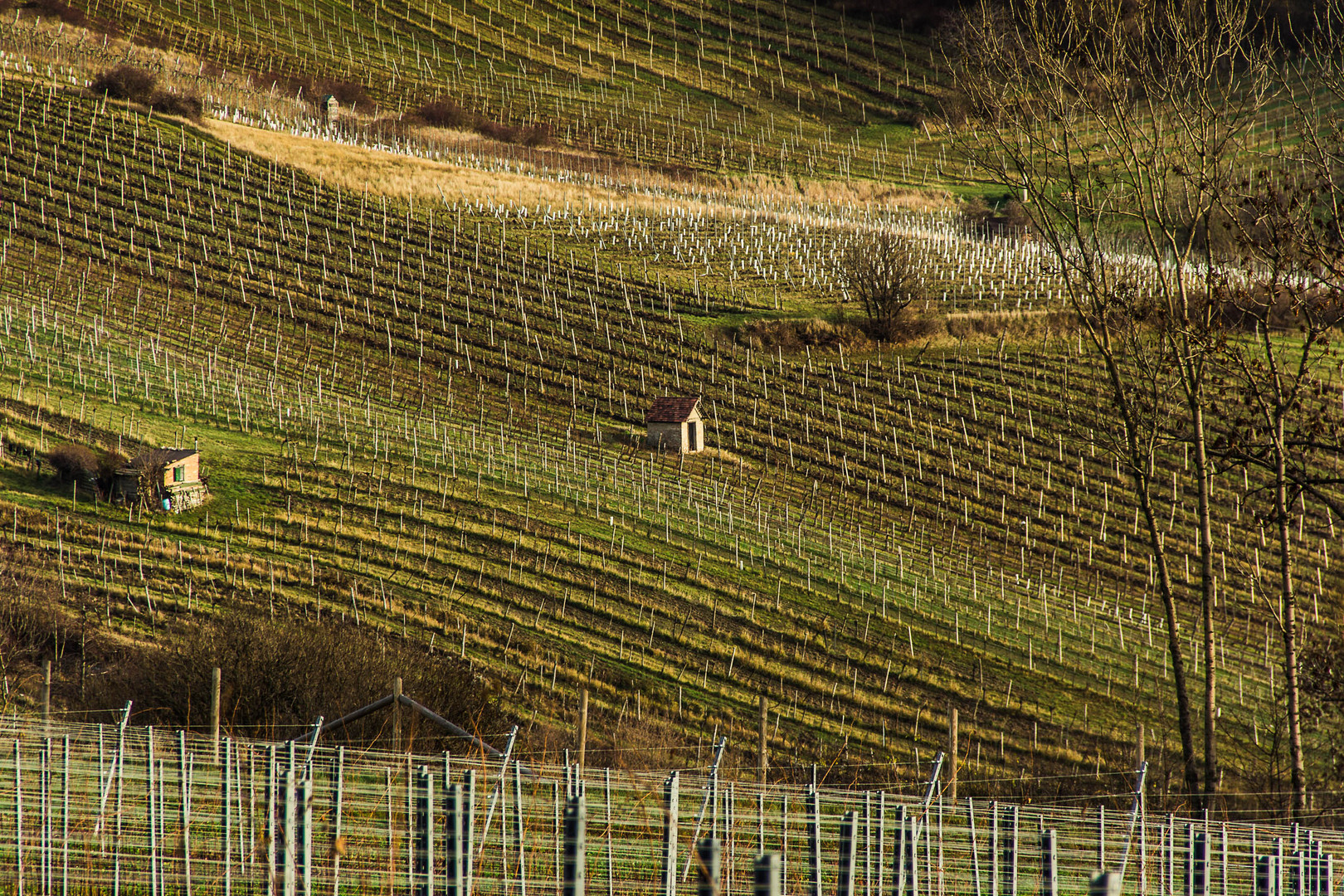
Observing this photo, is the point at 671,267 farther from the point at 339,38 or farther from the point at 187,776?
the point at 339,38

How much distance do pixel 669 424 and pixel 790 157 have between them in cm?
5300

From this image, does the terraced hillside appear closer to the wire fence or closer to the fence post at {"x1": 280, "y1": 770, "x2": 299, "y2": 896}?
the wire fence

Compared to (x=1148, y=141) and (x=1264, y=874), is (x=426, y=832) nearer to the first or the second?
(x=1264, y=874)

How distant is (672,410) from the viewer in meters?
39.4

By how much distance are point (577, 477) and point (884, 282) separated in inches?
731

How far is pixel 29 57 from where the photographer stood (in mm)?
68000

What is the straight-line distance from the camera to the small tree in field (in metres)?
49.3

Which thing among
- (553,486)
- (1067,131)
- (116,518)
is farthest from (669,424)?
(1067,131)

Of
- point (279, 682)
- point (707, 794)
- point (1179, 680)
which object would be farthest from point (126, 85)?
point (707, 794)

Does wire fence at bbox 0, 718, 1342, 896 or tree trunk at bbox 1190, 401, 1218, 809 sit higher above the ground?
tree trunk at bbox 1190, 401, 1218, 809

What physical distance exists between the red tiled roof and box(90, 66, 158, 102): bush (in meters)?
37.1

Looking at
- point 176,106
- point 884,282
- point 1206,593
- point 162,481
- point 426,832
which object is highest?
point 176,106

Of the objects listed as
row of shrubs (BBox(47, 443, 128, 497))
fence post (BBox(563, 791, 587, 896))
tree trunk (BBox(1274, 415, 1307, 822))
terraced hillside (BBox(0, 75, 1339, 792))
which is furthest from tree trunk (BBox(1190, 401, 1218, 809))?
row of shrubs (BBox(47, 443, 128, 497))

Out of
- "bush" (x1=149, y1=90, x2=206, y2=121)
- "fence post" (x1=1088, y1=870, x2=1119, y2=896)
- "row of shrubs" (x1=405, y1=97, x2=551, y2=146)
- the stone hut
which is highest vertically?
"row of shrubs" (x1=405, y1=97, x2=551, y2=146)
